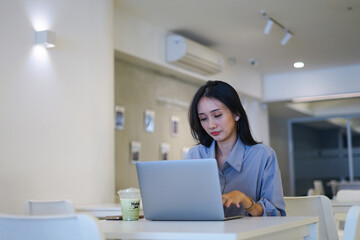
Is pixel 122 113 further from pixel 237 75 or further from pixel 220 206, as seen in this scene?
pixel 220 206

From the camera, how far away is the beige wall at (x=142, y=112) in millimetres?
6371

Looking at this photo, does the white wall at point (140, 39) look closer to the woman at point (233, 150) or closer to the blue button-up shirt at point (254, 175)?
the woman at point (233, 150)

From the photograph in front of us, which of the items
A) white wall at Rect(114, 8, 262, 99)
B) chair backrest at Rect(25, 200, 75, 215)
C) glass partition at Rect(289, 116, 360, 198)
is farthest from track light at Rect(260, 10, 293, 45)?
glass partition at Rect(289, 116, 360, 198)

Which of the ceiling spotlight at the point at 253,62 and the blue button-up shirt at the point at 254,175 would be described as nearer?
the blue button-up shirt at the point at 254,175

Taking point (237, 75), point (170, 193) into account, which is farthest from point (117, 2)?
point (170, 193)

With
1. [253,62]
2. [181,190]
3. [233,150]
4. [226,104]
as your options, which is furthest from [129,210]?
[253,62]

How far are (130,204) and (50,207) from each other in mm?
1921

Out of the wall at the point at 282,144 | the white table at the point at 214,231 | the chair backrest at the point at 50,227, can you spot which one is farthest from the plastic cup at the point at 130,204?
the wall at the point at 282,144

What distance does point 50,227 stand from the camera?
1.30 m

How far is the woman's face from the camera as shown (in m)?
2.36

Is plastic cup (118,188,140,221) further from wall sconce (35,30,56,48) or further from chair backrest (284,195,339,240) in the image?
wall sconce (35,30,56,48)

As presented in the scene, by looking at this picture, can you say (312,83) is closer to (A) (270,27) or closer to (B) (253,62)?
(B) (253,62)

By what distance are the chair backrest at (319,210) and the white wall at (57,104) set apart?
2.29 metres

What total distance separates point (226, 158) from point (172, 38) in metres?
4.56
